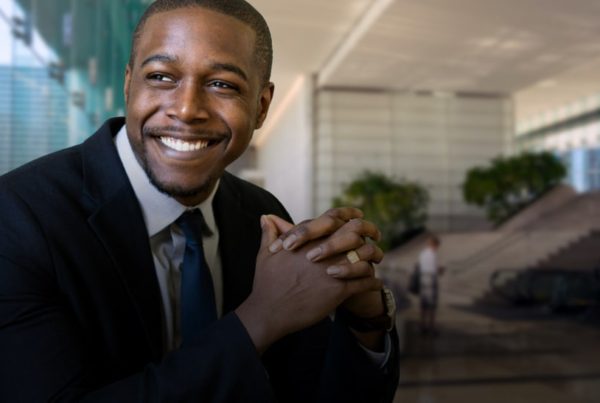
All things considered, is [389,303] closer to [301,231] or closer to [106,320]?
[301,231]

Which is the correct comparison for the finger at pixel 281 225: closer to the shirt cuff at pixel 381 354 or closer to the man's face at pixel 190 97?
the man's face at pixel 190 97

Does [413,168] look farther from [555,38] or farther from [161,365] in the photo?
[161,365]

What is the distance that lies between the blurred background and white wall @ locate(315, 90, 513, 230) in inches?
2.0

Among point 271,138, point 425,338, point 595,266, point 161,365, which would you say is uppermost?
point 271,138

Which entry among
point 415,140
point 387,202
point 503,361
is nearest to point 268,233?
point 503,361

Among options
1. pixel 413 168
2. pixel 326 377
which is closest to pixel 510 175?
pixel 413 168

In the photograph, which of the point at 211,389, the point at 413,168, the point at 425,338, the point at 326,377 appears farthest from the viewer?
the point at 413,168

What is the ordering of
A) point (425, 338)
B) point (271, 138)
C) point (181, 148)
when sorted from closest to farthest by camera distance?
point (181, 148) < point (425, 338) < point (271, 138)

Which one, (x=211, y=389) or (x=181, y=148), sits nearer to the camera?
(x=211, y=389)

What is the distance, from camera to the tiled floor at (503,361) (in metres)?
5.58

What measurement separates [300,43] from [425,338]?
10500 millimetres

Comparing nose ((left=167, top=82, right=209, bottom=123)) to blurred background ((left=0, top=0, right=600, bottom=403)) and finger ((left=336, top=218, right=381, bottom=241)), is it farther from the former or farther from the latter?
blurred background ((left=0, top=0, right=600, bottom=403))

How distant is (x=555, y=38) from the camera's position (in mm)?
15047

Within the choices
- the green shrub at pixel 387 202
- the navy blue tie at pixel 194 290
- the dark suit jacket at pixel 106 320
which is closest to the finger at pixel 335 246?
Answer: the dark suit jacket at pixel 106 320
